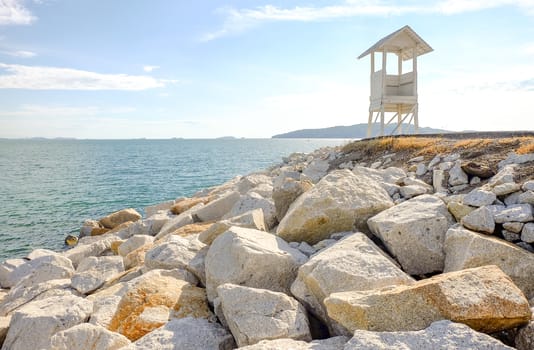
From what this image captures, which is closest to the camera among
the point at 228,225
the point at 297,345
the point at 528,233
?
the point at 297,345

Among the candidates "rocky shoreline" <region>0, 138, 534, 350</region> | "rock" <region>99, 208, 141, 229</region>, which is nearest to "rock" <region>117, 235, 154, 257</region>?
"rocky shoreline" <region>0, 138, 534, 350</region>

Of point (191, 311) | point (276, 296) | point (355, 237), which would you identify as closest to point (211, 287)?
point (191, 311)

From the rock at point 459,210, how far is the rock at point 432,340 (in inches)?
81.7

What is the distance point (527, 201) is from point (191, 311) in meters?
3.63

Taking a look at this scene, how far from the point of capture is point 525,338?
254 centimetres

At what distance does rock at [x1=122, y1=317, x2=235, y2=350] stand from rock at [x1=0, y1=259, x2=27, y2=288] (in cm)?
628

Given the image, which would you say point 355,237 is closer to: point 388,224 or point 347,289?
point 388,224

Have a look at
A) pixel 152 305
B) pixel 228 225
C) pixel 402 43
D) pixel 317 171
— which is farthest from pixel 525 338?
pixel 402 43

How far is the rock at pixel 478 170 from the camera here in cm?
579

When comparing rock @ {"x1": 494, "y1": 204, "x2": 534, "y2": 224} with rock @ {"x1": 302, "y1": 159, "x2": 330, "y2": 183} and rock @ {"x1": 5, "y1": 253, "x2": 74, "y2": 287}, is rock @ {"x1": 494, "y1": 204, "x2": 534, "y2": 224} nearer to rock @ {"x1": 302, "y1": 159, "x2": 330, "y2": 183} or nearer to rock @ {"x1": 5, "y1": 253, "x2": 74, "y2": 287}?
rock @ {"x1": 5, "y1": 253, "x2": 74, "y2": 287}

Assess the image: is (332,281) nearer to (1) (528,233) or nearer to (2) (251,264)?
(2) (251,264)

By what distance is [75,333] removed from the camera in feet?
11.2

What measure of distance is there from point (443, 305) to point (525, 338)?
537 mm

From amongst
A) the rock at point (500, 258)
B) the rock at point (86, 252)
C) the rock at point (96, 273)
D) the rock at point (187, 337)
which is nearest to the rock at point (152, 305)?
the rock at point (187, 337)
